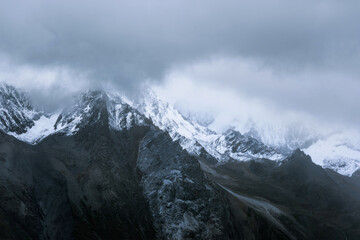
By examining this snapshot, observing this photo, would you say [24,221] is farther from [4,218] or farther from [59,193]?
[59,193]

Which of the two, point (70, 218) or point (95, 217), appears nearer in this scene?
point (70, 218)

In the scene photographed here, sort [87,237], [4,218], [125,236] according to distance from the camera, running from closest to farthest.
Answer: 1. [4,218]
2. [87,237]
3. [125,236]

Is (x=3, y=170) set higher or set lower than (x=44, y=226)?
higher

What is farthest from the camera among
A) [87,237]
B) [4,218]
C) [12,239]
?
[87,237]

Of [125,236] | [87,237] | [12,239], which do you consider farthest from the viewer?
[125,236]

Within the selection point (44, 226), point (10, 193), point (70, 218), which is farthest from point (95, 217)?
point (10, 193)

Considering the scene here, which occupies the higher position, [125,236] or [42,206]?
[42,206]

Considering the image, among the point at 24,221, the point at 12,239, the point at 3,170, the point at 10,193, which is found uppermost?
the point at 3,170

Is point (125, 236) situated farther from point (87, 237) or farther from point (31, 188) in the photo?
point (31, 188)

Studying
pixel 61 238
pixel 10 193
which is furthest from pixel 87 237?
pixel 10 193
